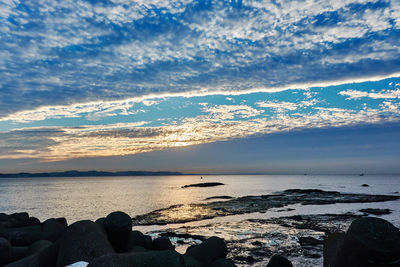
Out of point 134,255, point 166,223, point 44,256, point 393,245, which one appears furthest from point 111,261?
point 166,223

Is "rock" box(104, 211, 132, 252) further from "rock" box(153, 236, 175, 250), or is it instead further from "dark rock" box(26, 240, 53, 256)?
"rock" box(153, 236, 175, 250)

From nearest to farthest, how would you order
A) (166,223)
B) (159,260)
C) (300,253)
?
1. (159,260)
2. (300,253)
3. (166,223)

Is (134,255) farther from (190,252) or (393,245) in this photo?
(393,245)

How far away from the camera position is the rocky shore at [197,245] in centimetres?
608

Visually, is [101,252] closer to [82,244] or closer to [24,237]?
[82,244]

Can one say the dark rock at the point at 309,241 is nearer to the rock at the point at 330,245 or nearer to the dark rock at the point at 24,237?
the rock at the point at 330,245

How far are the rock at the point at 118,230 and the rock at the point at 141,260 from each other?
3609 mm

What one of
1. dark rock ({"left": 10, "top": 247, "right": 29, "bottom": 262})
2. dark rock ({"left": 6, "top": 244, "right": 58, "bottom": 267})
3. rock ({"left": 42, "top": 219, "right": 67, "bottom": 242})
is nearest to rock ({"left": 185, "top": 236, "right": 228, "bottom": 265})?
dark rock ({"left": 6, "top": 244, "right": 58, "bottom": 267})

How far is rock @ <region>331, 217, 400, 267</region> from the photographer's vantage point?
594cm

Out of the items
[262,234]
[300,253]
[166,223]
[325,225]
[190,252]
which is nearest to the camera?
[190,252]

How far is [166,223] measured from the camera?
25.4m

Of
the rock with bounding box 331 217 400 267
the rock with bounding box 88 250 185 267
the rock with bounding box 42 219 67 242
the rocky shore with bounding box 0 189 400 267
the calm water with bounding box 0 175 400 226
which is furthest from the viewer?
the calm water with bounding box 0 175 400 226

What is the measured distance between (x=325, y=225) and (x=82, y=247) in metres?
19.9

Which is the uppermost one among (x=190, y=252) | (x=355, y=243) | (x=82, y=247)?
(x=355, y=243)
